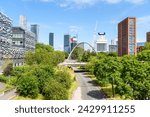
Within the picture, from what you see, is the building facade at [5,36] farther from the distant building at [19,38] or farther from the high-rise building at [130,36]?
the high-rise building at [130,36]

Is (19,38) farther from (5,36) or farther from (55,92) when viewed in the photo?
(55,92)

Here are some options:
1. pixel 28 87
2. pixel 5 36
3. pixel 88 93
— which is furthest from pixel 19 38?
pixel 28 87

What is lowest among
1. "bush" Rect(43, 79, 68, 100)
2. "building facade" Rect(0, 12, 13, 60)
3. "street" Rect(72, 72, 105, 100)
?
"street" Rect(72, 72, 105, 100)

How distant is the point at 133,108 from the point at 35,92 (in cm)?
3441

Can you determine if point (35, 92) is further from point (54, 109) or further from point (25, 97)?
point (54, 109)

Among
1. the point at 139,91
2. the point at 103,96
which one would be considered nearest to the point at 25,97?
the point at 103,96

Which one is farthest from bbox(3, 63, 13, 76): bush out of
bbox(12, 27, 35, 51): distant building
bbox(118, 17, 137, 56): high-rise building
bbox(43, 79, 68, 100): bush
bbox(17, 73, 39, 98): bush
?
bbox(118, 17, 137, 56): high-rise building

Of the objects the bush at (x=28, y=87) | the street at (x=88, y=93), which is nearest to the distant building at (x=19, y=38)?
the street at (x=88, y=93)

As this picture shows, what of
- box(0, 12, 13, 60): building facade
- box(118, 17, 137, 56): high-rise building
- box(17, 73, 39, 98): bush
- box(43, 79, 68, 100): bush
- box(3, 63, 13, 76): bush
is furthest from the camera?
box(118, 17, 137, 56): high-rise building

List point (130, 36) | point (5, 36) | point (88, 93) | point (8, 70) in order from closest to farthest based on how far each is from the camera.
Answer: point (88, 93)
point (8, 70)
point (5, 36)
point (130, 36)

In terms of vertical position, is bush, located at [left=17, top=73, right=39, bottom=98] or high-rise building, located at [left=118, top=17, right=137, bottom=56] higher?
high-rise building, located at [left=118, top=17, right=137, bottom=56]

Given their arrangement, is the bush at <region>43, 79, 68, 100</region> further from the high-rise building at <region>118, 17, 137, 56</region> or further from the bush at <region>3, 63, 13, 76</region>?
the high-rise building at <region>118, 17, 137, 56</region>

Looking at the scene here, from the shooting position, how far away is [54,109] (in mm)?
4668

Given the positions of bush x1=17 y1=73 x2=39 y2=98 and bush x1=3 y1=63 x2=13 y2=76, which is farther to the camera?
bush x1=3 y1=63 x2=13 y2=76
